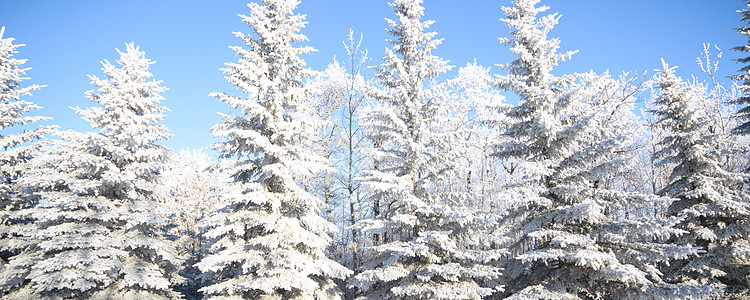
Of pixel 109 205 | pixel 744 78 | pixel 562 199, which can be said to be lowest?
pixel 562 199

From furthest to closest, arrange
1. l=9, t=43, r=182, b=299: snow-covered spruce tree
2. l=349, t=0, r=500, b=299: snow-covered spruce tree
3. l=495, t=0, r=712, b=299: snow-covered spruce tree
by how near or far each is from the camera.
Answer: l=9, t=43, r=182, b=299: snow-covered spruce tree, l=349, t=0, r=500, b=299: snow-covered spruce tree, l=495, t=0, r=712, b=299: snow-covered spruce tree

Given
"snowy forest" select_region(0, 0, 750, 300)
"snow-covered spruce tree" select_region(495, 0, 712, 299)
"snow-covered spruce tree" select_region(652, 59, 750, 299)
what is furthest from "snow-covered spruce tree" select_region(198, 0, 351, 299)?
"snow-covered spruce tree" select_region(652, 59, 750, 299)

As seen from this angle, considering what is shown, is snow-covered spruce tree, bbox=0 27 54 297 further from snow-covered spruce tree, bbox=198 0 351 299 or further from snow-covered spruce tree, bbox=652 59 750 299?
snow-covered spruce tree, bbox=652 59 750 299

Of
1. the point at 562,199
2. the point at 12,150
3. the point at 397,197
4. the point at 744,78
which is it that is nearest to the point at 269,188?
the point at 397,197

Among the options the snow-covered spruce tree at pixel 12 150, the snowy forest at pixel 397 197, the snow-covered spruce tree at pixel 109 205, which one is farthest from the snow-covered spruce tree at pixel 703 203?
the snow-covered spruce tree at pixel 12 150

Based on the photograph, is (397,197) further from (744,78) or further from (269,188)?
(744,78)

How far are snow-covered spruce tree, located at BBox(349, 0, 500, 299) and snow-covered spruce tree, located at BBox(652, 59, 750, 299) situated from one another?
21.3 ft

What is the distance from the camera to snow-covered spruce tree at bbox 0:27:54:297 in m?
13.4

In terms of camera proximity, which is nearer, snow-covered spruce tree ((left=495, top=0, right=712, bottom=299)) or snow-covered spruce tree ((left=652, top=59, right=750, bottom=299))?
snow-covered spruce tree ((left=495, top=0, right=712, bottom=299))

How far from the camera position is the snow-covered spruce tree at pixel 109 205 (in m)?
11.0

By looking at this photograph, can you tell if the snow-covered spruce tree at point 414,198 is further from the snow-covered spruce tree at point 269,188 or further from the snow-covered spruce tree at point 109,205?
the snow-covered spruce tree at point 109,205

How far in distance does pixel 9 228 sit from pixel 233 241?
9.47 meters

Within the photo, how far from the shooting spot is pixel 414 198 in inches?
432

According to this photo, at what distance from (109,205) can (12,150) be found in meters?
6.87
